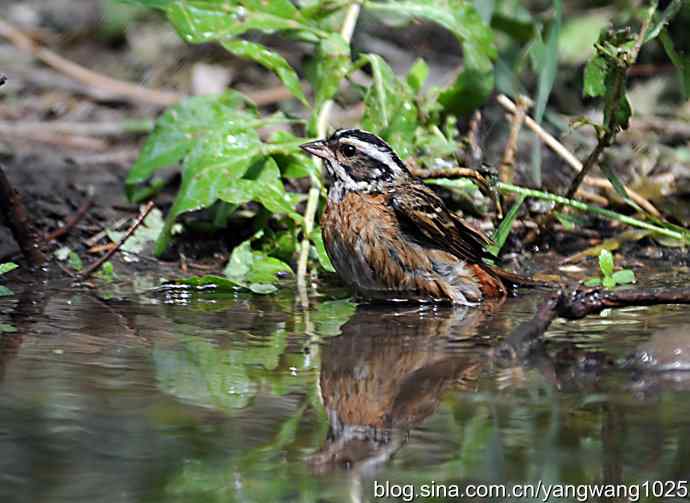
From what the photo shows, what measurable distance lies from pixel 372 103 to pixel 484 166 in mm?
869

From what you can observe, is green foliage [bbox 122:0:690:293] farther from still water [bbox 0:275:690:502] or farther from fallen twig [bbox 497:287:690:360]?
fallen twig [bbox 497:287:690:360]

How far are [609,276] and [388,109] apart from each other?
4.91 ft

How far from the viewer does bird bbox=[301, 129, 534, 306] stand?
5.35m

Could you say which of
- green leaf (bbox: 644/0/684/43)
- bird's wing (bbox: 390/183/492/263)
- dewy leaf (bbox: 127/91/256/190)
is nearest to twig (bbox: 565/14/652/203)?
green leaf (bbox: 644/0/684/43)

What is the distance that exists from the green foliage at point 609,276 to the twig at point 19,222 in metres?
2.54

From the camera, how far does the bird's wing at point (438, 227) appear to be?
5.37 metres

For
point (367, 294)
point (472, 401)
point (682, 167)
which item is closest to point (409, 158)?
point (367, 294)

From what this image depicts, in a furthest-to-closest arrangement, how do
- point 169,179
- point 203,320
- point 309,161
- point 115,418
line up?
point 169,179 → point 309,161 → point 203,320 → point 115,418

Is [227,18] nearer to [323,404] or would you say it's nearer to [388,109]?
[388,109]

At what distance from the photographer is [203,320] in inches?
187

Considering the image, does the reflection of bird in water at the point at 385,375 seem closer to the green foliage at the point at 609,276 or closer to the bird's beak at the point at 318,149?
the green foliage at the point at 609,276

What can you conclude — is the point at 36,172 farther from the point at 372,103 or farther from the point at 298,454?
the point at 298,454

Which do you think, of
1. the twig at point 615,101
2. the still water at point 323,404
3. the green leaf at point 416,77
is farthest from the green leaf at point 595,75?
the green leaf at point 416,77

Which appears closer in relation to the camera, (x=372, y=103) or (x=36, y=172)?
(x=372, y=103)
